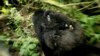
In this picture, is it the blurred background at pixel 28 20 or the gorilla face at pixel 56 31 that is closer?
the gorilla face at pixel 56 31

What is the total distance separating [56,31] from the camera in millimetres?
2635

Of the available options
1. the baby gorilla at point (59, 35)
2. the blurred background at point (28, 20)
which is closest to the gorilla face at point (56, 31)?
the baby gorilla at point (59, 35)

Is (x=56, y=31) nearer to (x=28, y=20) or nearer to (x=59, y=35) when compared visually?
(x=59, y=35)

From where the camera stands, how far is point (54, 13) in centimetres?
276

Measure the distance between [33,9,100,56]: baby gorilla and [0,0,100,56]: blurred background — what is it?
0.26m

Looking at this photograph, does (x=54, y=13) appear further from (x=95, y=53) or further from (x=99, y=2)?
(x=99, y=2)

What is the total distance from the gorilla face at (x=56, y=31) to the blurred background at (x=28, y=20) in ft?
1.03

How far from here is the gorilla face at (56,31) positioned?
2566 mm

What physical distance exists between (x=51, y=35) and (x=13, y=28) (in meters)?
1.72

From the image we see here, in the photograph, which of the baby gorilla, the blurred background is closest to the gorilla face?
the baby gorilla

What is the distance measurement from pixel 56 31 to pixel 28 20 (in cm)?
130

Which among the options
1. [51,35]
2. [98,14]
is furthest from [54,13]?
[98,14]

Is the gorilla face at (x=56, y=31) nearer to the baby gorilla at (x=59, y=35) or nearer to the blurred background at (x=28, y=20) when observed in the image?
the baby gorilla at (x=59, y=35)

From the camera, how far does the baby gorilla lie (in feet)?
8.42
